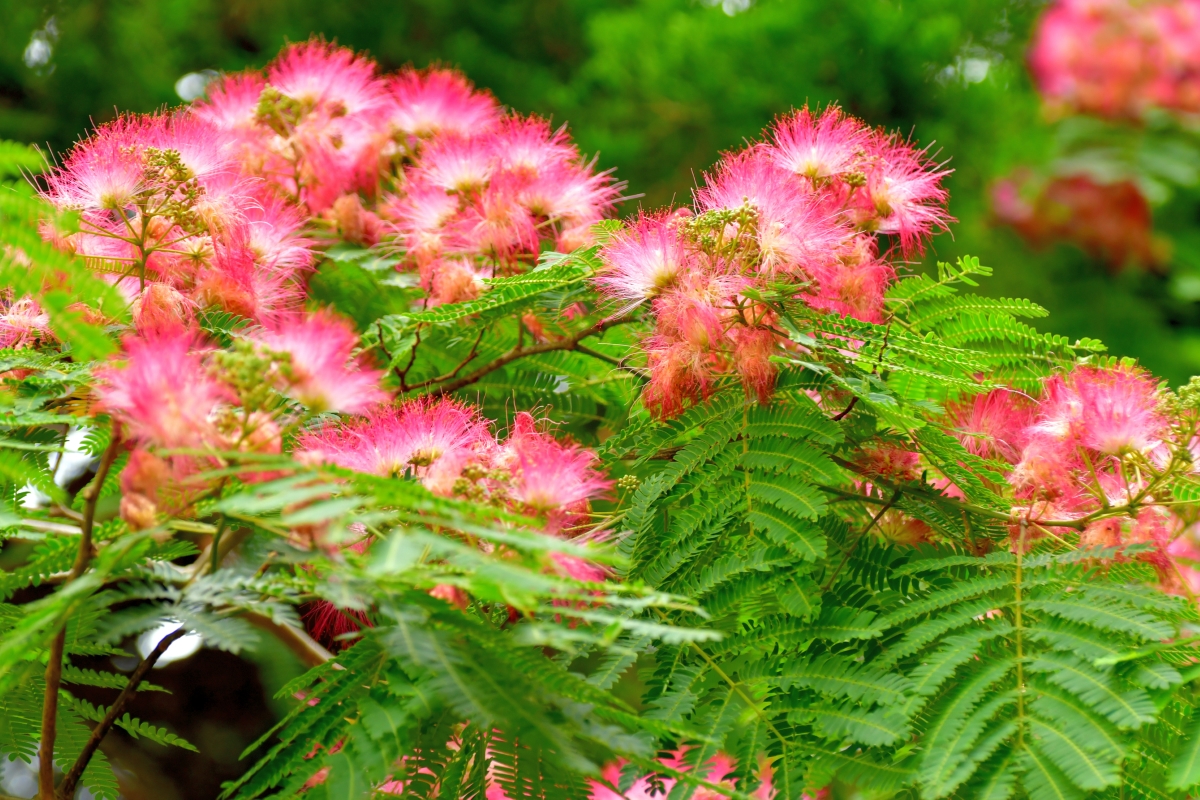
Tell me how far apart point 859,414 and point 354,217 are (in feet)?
A: 3.81

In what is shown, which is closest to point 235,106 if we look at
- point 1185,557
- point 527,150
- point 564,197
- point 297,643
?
point 527,150

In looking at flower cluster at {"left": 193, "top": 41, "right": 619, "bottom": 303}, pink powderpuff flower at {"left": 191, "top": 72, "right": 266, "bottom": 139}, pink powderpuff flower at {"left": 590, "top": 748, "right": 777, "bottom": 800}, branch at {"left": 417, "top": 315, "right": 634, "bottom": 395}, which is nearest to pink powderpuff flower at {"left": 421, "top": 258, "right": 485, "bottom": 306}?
flower cluster at {"left": 193, "top": 41, "right": 619, "bottom": 303}

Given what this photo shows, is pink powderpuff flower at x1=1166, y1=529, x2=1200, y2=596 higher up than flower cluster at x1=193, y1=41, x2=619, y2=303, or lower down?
lower down

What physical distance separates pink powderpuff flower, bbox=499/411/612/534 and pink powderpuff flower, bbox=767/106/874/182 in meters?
0.60

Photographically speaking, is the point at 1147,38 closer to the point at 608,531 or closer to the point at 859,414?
the point at 859,414

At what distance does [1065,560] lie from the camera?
1608 millimetres

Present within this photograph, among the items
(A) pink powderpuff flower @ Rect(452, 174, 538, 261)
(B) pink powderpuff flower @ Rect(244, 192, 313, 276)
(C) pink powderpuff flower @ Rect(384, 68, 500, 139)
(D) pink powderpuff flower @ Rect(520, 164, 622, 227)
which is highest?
(C) pink powderpuff flower @ Rect(384, 68, 500, 139)

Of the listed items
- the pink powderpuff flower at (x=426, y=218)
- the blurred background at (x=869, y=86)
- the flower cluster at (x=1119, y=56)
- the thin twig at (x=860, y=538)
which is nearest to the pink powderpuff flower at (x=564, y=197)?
the pink powderpuff flower at (x=426, y=218)

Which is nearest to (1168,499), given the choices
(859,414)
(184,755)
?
(859,414)

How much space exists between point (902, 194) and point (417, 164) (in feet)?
3.51

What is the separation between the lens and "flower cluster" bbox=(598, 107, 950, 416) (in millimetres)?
1683

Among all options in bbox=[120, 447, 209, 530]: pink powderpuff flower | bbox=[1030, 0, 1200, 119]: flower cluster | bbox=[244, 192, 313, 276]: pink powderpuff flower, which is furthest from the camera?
bbox=[1030, 0, 1200, 119]: flower cluster

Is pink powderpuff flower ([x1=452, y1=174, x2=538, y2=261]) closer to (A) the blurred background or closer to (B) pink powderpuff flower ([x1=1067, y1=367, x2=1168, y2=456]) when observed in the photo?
(B) pink powderpuff flower ([x1=1067, y1=367, x2=1168, y2=456])

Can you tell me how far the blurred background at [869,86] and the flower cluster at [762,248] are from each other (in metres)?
2.90
